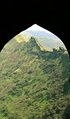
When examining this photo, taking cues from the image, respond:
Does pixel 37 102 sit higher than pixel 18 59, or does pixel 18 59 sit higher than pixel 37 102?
pixel 18 59

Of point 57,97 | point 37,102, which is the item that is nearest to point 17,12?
point 57,97

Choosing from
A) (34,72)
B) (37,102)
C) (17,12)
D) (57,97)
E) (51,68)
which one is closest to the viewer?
(17,12)

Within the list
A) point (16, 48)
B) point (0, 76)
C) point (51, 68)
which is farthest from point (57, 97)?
point (16, 48)

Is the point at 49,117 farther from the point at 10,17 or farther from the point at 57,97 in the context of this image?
the point at 10,17

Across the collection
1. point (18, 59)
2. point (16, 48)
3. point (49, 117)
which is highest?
point (16, 48)

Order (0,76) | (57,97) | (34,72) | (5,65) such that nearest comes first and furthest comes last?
1. (57,97)
2. (34,72)
3. (0,76)
4. (5,65)

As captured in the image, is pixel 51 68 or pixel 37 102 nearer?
pixel 37 102
